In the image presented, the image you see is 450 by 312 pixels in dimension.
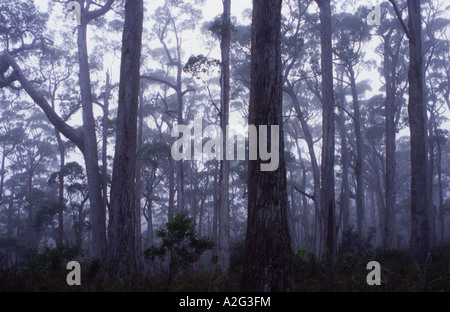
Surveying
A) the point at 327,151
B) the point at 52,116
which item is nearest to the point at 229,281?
the point at 327,151

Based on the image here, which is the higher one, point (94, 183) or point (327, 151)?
point (327, 151)

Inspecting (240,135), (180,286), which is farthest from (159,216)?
(180,286)

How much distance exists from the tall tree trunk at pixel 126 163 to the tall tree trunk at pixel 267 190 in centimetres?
331

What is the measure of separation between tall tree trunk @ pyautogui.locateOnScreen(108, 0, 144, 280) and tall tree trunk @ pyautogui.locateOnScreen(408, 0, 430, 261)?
7.53m

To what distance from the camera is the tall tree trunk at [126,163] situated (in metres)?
6.85

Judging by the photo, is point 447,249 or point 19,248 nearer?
point 447,249

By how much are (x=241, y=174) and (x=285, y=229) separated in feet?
63.5

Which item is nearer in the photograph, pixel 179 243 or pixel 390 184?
pixel 179 243

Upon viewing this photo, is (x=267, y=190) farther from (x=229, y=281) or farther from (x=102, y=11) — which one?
(x=102, y=11)

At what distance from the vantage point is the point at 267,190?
15.3ft

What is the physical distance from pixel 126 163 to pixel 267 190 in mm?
3960

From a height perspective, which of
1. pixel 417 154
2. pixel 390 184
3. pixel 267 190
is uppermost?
pixel 417 154

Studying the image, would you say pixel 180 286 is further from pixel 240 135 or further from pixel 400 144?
pixel 400 144

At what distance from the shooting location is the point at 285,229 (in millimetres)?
4637
